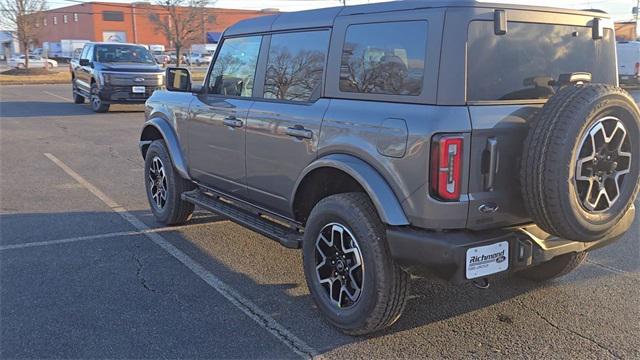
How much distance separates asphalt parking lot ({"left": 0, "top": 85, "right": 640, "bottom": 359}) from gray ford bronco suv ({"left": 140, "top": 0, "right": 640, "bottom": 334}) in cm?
32

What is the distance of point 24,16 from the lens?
33000 millimetres

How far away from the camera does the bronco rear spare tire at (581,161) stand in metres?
2.93

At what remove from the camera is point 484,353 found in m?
3.27

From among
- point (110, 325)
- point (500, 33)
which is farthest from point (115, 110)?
point (500, 33)

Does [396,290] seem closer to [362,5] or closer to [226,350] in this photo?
[226,350]

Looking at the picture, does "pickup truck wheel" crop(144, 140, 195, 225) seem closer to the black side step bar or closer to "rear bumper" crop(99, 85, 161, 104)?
the black side step bar

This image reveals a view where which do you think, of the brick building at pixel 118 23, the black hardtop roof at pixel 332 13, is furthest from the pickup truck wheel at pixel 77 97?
the brick building at pixel 118 23

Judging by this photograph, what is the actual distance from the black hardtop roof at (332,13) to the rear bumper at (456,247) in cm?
124

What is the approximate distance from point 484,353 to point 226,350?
58.1 inches

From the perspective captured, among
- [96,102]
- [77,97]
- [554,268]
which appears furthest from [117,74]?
[554,268]

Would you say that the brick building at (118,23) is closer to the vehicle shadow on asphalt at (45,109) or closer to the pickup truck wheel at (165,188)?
the vehicle shadow on asphalt at (45,109)

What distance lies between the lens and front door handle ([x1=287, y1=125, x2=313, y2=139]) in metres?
3.74

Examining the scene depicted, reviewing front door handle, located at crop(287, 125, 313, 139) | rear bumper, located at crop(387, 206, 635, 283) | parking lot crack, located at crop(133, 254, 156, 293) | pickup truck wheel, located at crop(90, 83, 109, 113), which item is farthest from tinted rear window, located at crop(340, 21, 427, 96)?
pickup truck wheel, located at crop(90, 83, 109, 113)

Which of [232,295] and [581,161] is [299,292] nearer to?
[232,295]
